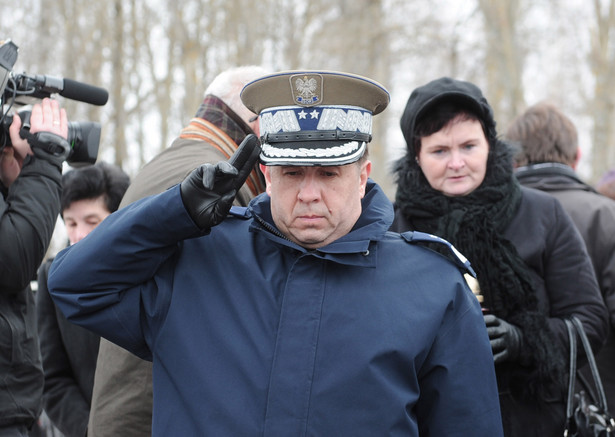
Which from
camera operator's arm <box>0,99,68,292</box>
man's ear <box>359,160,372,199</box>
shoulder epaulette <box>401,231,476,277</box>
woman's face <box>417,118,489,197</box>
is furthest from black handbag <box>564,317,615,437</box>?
camera operator's arm <box>0,99,68,292</box>

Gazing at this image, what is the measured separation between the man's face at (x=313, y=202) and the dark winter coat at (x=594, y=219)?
5.44 feet

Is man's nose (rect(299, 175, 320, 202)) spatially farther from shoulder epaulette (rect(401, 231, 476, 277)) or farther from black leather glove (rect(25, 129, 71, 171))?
black leather glove (rect(25, 129, 71, 171))

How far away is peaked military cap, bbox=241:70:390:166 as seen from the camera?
84.6 inches

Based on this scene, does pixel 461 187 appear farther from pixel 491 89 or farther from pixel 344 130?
pixel 491 89

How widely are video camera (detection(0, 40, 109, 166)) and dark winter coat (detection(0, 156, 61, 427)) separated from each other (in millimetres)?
201


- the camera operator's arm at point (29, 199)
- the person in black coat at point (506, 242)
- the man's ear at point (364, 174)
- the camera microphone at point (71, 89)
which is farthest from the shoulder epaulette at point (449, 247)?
the camera microphone at point (71, 89)

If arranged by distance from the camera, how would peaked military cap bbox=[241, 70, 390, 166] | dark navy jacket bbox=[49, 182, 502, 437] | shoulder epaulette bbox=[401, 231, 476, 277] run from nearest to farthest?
dark navy jacket bbox=[49, 182, 502, 437], peaked military cap bbox=[241, 70, 390, 166], shoulder epaulette bbox=[401, 231, 476, 277]

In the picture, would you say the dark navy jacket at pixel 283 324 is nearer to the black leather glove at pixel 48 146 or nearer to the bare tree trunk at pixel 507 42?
the black leather glove at pixel 48 146

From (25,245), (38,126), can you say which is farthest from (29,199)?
(38,126)

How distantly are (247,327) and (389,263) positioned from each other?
16.8 inches

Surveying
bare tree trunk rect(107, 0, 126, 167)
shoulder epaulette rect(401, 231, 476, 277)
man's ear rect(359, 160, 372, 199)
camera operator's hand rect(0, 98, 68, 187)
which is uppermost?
bare tree trunk rect(107, 0, 126, 167)

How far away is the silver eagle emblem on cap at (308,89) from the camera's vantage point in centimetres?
217

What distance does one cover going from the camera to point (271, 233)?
7.16ft

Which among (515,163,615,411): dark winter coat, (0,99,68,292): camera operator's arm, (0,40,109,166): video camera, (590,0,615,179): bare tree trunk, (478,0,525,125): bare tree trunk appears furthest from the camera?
(590,0,615,179): bare tree trunk
